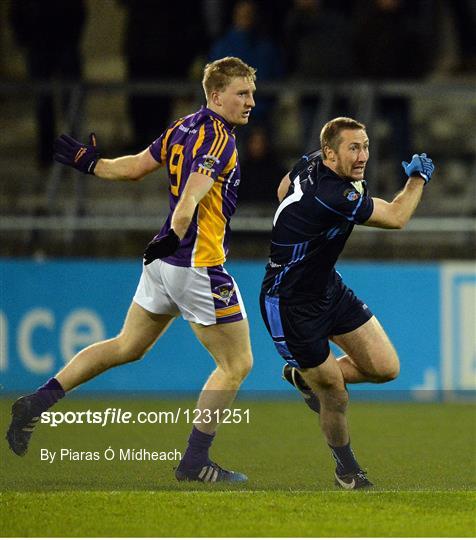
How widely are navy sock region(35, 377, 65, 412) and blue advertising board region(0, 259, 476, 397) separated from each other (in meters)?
4.46

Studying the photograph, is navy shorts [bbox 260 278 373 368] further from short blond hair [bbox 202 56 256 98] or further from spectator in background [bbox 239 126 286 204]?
spectator in background [bbox 239 126 286 204]

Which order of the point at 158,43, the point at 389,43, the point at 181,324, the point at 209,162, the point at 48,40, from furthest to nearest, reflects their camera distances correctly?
the point at 158,43 < the point at 48,40 < the point at 389,43 < the point at 181,324 < the point at 209,162

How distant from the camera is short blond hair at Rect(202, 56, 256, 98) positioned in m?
8.12

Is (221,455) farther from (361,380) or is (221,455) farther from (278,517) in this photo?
(278,517)

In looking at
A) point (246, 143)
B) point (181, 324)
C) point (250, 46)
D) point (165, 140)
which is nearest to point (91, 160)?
point (165, 140)

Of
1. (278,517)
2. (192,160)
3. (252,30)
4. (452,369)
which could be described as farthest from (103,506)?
(252,30)

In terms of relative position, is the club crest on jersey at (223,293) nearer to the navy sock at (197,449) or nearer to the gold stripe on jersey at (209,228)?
the gold stripe on jersey at (209,228)

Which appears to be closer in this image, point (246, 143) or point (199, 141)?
point (199, 141)

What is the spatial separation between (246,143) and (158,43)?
1.76m

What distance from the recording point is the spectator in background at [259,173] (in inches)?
531

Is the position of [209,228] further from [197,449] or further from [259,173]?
[259,173]

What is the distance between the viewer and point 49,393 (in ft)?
27.5

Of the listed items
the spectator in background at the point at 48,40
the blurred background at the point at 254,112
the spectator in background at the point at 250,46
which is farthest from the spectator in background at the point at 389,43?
the spectator in background at the point at 48,40

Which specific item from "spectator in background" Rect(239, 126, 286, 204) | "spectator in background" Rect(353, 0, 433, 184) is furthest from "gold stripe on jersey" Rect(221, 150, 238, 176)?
"spectator in background" Rect(353, 0, 433, 184)
